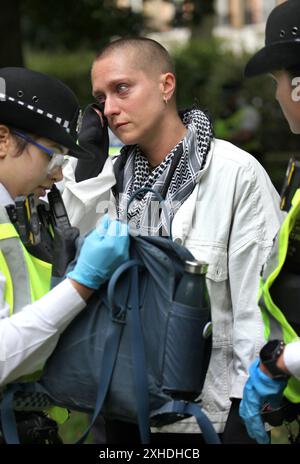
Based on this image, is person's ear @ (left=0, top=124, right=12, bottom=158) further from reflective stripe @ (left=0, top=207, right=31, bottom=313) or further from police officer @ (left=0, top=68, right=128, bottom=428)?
reflective stripe @ (left=0, top=207, right=31, bottom=313)

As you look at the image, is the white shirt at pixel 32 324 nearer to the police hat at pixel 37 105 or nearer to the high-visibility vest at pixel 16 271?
the high-visibility vest at pixel 16 271

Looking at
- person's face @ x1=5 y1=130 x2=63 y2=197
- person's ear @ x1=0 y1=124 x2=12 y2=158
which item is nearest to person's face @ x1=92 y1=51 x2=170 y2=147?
person's face @ x1=5 y1=130 x2=63 y2=197

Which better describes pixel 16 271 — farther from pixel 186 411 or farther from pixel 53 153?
pixel 186 411

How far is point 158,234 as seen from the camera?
119 inches

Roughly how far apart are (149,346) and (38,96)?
2.66 ft

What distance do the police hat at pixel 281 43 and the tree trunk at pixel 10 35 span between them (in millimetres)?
6903

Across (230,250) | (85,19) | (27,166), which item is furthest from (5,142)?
(85,19)

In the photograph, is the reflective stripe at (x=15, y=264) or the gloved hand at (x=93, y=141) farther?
the gloved hand at (x=93, y=141)

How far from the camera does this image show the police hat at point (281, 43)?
258 centimetres

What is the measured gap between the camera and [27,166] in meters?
2.56

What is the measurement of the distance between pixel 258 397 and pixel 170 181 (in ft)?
3.17

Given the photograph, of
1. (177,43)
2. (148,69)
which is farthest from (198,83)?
(148,69)

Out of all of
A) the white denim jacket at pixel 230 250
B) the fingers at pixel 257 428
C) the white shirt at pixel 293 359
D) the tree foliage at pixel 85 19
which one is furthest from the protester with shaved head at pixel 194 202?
the tree foliage at pixel 85 19

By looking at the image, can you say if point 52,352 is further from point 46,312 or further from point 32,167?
point 32,167
